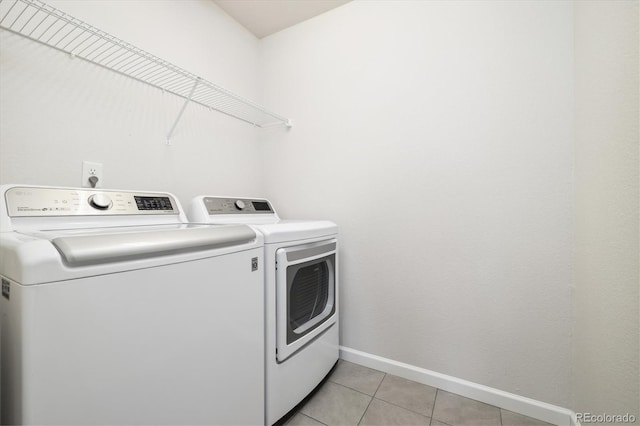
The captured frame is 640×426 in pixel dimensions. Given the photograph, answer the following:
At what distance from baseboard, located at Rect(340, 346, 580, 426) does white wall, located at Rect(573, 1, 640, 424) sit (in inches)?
4.8

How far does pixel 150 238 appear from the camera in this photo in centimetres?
73

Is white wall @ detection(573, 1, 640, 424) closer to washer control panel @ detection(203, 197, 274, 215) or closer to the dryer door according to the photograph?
the dryer door

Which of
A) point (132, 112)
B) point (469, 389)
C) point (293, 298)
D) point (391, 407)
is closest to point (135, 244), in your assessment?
point (293, 298)

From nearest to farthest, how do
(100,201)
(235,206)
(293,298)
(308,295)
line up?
1. (100,201)
2. (293,298)
3. (308,295)
4. (235,206)

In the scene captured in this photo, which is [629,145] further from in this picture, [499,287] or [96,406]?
[96,406]

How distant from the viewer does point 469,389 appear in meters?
1.39

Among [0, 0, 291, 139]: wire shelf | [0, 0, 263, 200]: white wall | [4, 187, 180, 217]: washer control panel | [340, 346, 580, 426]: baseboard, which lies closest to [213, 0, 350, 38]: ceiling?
[0, 0, 263, 200]: white wall

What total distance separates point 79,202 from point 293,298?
950 mm

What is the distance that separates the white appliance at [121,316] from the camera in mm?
546

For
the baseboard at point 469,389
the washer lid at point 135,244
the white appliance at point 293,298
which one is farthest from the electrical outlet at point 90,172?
the baseboard at point 469,389

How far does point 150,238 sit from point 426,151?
4.60 feet

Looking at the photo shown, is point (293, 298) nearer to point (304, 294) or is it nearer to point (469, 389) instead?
point (304, 294)

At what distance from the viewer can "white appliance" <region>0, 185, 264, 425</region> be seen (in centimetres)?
55

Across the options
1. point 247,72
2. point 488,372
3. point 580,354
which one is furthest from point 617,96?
point 247,72
